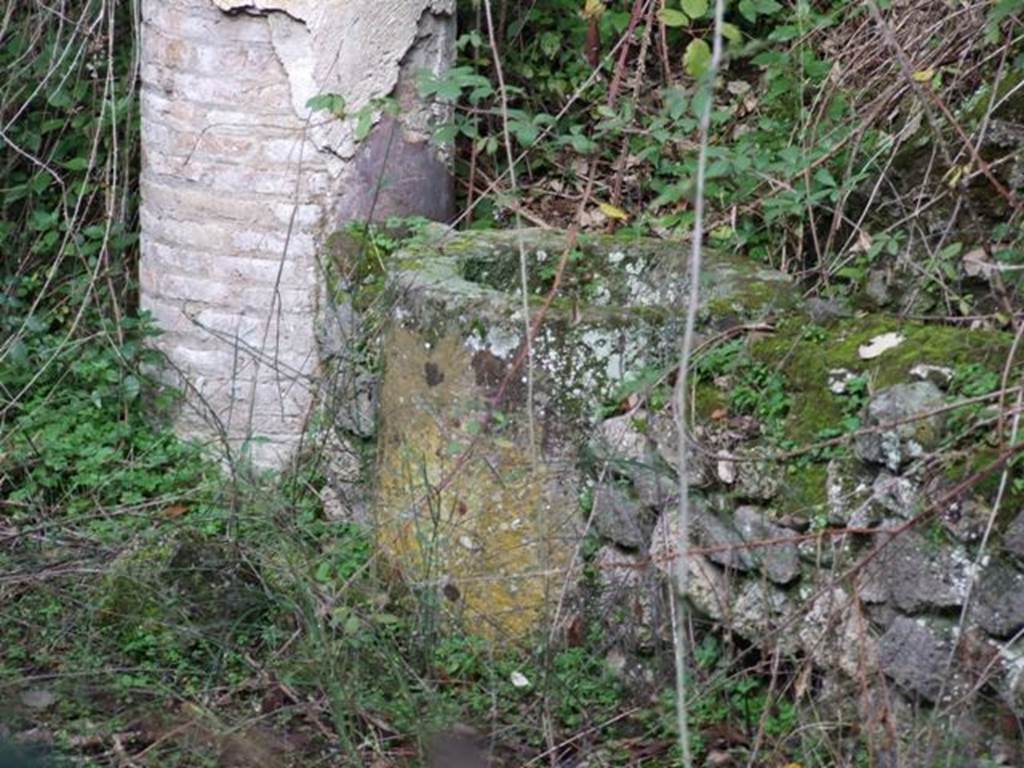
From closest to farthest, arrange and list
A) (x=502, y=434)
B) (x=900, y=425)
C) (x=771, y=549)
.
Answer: (x=900, y=425) < (x=771, y=549) < (x=502, y=434)

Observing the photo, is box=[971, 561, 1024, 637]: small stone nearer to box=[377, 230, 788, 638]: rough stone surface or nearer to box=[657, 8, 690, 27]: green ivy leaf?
box=[377, 230, 788, 638]: rough stone surface

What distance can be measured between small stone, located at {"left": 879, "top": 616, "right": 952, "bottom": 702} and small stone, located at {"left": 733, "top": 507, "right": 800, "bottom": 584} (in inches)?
11.2

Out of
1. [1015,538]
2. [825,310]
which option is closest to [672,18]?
[825,310]

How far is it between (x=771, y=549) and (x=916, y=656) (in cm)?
44

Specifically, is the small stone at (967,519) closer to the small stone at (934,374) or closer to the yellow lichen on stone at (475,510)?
the small stone at (934,374)

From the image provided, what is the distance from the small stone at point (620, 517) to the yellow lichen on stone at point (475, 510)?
87 millimetres

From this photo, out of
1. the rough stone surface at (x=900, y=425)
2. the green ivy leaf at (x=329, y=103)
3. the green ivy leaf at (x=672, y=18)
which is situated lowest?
the rough stone surface at (x=900, y=425)

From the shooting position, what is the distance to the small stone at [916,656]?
3.70 m

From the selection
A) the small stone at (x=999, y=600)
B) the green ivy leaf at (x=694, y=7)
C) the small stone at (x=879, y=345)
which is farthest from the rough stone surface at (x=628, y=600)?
the green ivy leaf at (x=694, y=7)

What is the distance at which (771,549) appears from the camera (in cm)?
403

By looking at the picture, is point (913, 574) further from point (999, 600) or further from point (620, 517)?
point (620, 517)

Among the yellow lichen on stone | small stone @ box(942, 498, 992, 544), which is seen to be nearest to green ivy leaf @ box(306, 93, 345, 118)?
the yellow lichen on stone

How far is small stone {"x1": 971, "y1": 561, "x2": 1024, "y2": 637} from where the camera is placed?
3607 millimetres

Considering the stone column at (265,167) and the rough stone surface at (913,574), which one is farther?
the stone column at (265,167)
